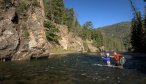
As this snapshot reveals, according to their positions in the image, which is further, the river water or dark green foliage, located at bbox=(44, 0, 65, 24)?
dark green foliage, located at bbox=(44, 0, 65, 24)

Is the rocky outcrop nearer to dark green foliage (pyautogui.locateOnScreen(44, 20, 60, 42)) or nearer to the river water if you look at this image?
the river water

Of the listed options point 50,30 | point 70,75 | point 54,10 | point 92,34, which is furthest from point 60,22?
point 70,75

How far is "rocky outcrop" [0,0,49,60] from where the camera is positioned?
4372 cm

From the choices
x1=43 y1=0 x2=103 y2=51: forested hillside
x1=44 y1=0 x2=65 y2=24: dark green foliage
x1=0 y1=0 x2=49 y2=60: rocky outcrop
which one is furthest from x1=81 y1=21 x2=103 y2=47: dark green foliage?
x1=0 y1=0 x2=49 y2=60: rocky outcrop

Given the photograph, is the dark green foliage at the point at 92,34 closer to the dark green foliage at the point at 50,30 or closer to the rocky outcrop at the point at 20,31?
the dark green foliage at the point at 50,30

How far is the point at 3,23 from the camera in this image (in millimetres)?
43812

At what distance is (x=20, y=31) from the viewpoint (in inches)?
1890

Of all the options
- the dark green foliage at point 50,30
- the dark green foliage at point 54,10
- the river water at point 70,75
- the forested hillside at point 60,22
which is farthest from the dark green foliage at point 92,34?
the river water at point 70,75

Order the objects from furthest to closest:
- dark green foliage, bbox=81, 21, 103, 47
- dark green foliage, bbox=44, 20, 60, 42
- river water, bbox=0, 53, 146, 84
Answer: dark green foliage, bbox=81, 21, 103, 47 → dark green foliage, bbox=44, 20, 60, 42 → river water, bbox=0, 53, 146, 84

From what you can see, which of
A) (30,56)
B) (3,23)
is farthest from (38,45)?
(3,23)

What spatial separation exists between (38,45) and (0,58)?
10.3 m

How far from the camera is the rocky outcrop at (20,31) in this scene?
143 ft

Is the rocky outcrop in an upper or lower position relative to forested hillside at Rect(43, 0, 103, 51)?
lower

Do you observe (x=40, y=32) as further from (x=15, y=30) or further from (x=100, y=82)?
(x=100, y=82)
